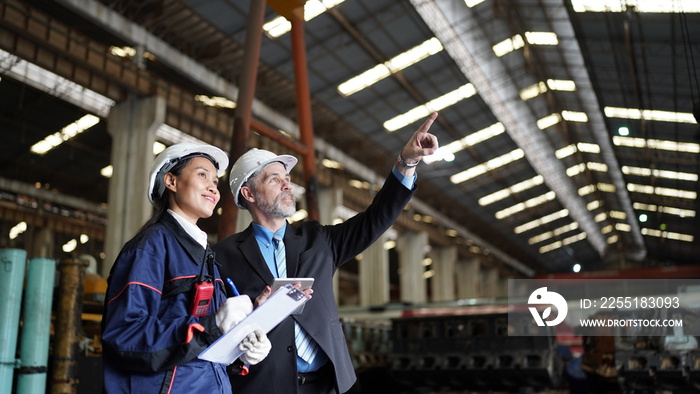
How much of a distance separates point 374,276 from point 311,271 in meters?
25.0

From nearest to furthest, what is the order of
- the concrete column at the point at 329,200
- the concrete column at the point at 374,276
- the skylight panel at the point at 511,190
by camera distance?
the concrete column at the point at 329,200
the concrete column at the point at 374,276
the skylight panel at the point at 511,190

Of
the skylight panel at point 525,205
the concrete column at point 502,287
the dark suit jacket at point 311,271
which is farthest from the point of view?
the concrete column at point 502,287

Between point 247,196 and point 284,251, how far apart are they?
374mm

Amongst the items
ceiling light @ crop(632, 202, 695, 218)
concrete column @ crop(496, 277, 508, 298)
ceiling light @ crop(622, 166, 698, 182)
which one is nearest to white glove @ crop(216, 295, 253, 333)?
ceiling light @ crop(622, 166, 698, 182)

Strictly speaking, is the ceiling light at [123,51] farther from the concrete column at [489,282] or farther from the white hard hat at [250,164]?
the concrete column at [489,282]

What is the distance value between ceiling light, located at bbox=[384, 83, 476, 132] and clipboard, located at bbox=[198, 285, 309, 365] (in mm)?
21196

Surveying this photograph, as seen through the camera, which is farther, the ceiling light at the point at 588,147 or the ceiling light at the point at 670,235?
the ceiling light at the point at 670,235

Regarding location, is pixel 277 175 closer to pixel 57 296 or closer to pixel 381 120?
pixel 57 296

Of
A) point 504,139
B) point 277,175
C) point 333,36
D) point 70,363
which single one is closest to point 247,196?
point 277,175

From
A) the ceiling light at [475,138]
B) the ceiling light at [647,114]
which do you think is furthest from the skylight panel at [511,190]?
the ceiling light at [647,114]

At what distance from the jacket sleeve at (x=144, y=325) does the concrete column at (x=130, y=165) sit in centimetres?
1418

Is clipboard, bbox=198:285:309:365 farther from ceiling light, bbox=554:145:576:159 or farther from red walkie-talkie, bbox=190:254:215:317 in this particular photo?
ceiling light, bbox=554:145:576:159

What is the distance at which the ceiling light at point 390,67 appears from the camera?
67.0 feet

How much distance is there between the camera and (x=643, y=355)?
1107 centimetres
